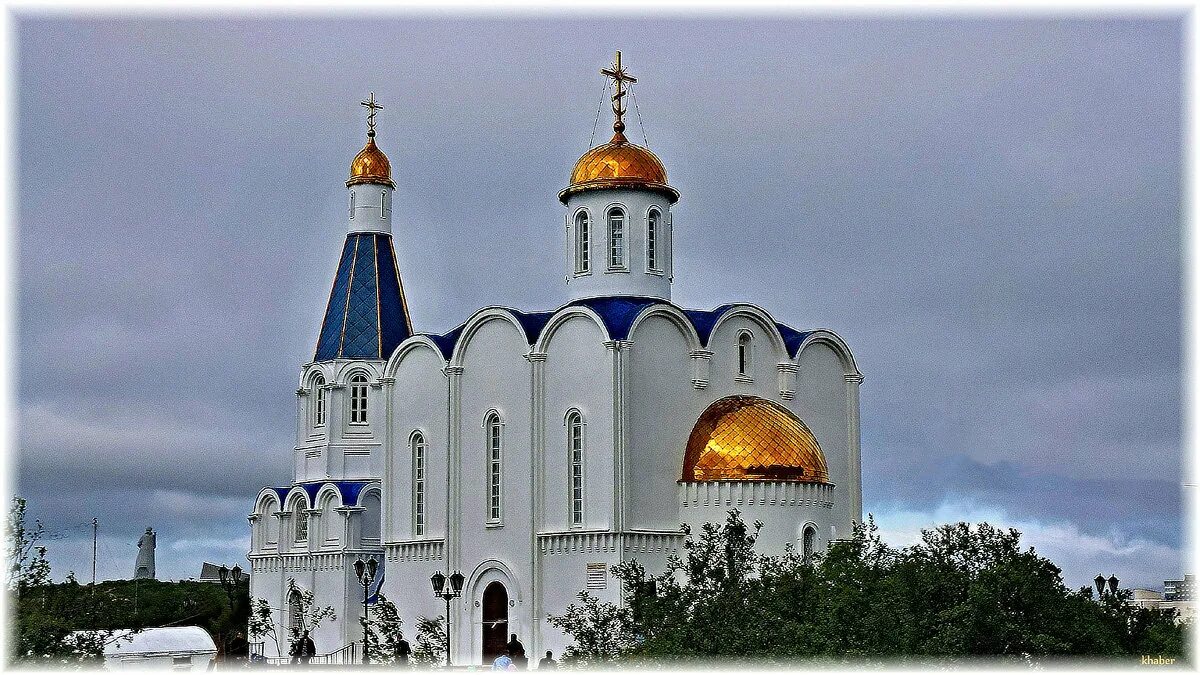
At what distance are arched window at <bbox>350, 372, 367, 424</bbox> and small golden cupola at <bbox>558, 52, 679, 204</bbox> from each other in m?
8.24

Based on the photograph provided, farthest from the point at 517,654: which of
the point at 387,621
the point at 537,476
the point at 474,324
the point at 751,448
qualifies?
the point at 474,324

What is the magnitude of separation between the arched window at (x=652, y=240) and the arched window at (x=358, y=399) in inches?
358

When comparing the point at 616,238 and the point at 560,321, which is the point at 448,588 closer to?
the point at 560,321

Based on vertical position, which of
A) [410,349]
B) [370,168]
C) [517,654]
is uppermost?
[370,168]

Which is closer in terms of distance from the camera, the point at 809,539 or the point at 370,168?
the point at 809,539

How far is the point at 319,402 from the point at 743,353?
11.6 metres

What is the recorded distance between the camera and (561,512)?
1094 inches

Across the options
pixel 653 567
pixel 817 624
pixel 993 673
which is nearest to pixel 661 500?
pixel 653 567

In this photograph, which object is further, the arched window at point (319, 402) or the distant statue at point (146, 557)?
the distant statue at point (146, 557)

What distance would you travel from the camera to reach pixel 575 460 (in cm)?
2783

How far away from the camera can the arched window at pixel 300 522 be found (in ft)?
119

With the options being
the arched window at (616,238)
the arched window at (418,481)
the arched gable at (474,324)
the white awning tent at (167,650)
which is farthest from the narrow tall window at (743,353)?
the white awning tent at (167,650)

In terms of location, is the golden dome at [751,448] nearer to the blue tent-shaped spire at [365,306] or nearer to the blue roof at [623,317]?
the blue roof at [623,317]

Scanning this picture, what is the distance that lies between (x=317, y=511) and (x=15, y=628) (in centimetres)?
1687
